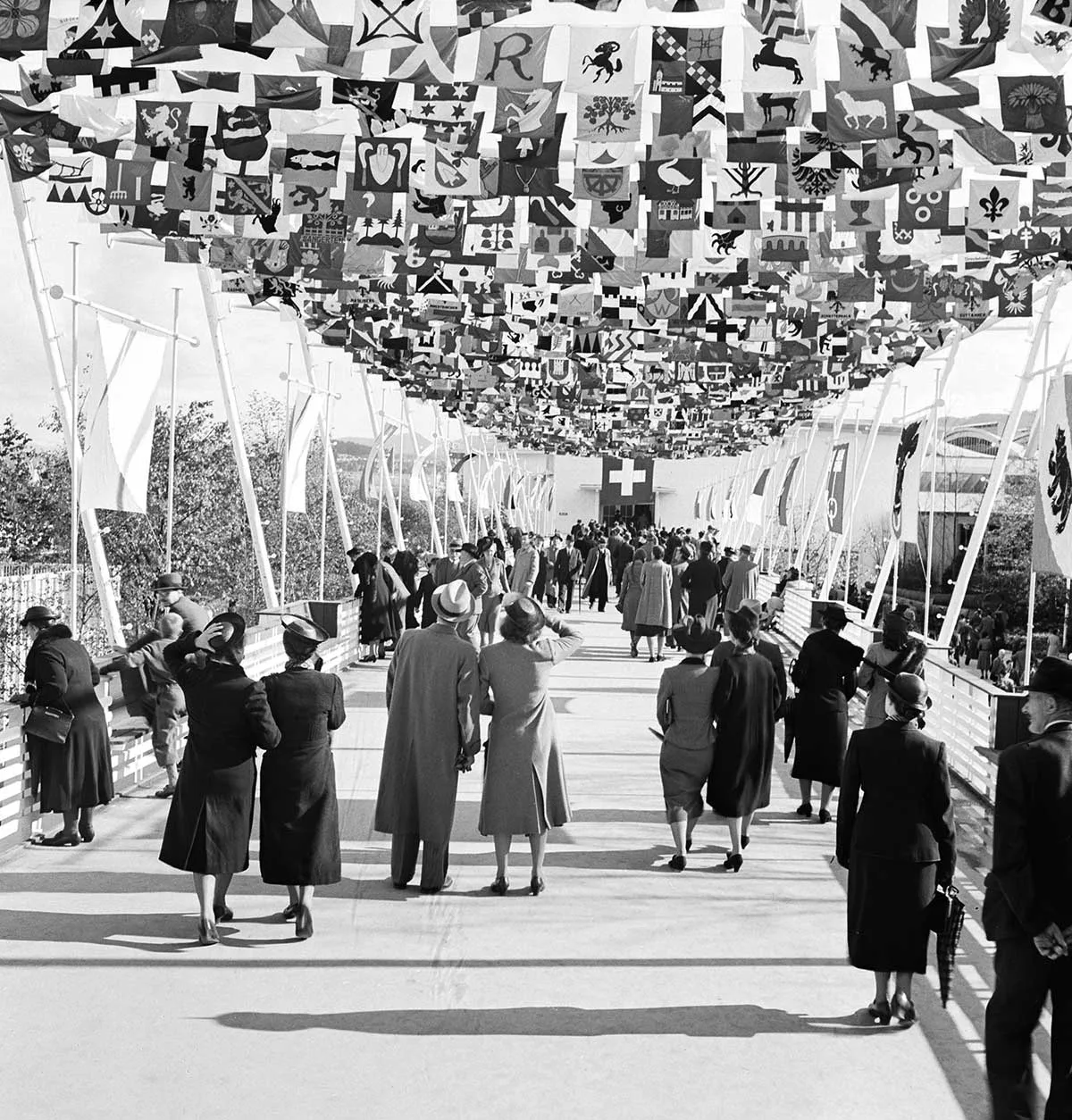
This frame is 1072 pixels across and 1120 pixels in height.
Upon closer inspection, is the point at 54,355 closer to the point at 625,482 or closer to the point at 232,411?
the point at 232,411

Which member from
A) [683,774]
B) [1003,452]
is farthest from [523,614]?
[1003,452]

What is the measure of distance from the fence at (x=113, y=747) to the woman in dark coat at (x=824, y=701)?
15.9ft

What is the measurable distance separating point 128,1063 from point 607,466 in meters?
73.3

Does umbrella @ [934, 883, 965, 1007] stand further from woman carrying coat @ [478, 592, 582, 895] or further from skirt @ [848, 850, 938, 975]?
woman carrying coat @ [478, 592, 582, 895]

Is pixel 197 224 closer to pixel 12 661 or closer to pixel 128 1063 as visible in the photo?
pixel 128 1063

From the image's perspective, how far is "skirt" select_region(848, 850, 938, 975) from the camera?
5355mm

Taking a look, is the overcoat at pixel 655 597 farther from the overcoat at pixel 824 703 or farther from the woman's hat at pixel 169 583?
the woman's hat at pixel 169 583

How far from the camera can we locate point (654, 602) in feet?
67.7

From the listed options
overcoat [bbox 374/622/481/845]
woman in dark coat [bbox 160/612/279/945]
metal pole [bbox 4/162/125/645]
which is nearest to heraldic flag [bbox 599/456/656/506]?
metal pole [bbox 4/162/125/645]

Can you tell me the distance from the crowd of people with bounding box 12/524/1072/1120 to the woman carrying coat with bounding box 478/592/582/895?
0.04 ft

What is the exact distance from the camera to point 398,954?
6.28 meters

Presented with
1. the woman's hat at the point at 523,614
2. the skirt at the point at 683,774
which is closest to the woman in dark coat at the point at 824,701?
the skirt at the point at 683,774

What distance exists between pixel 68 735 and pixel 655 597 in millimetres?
13265

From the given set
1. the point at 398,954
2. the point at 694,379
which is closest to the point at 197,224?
the point at 398,954
